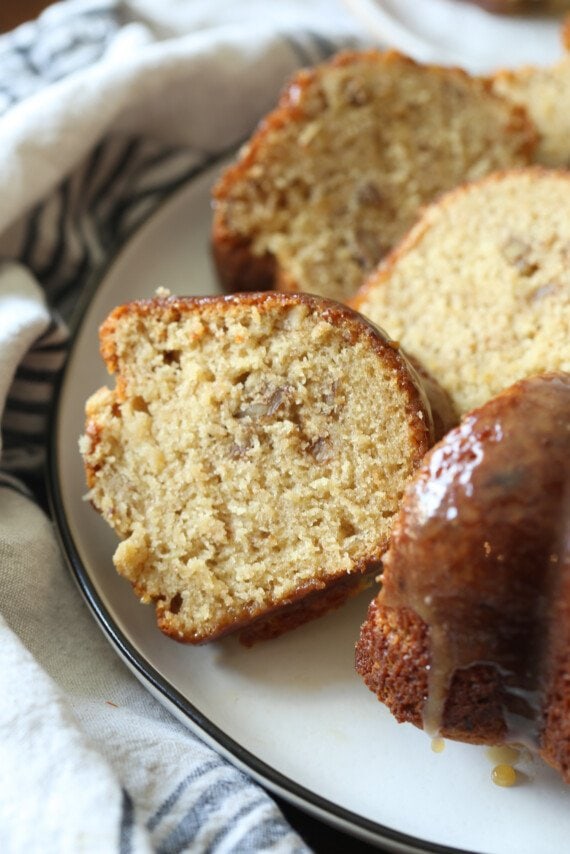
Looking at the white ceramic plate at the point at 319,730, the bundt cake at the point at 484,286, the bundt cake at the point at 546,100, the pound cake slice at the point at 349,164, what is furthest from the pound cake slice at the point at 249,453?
the bundt cake at the point at 546,100

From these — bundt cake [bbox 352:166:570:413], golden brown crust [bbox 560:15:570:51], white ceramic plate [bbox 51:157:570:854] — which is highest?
bundt cake [bbox 352:166:570:413]

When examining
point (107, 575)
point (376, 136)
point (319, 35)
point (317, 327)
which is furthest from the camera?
point (319, 35)

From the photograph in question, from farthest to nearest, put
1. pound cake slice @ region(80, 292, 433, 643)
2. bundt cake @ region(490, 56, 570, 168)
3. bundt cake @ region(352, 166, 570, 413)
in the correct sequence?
bundt cake @ region(490, 56, 570, 168) < bundt cake @ region(352, 166, 570, 413) < pound cake slice @ region(80, 292, 433, 643)

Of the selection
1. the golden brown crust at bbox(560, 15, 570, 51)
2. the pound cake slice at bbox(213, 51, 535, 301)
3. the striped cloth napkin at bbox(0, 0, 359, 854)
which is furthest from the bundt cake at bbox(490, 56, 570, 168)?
the striped cloth napkin at bbox(0, 0, 359, 854)

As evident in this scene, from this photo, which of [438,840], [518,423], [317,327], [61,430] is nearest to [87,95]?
[61,430]

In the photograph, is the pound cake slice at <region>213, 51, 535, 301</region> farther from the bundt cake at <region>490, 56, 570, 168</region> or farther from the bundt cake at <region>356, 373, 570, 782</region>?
the bundt cake at <region>356, 373, 570, 782</region>

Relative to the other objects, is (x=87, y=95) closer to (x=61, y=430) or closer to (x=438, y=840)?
(x=61, y=430)
